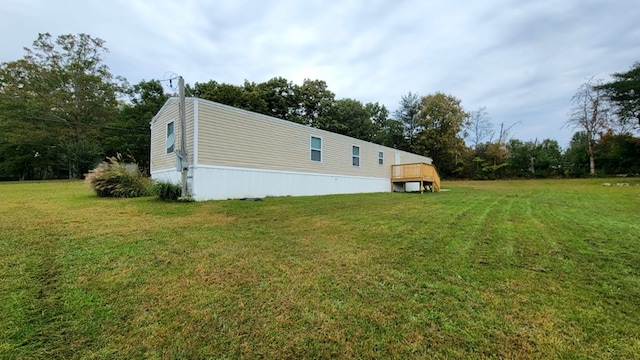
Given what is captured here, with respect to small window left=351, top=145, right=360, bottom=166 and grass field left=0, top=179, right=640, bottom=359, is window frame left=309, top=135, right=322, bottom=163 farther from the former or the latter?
grass field left=0, top=179, right=640, bottom=359

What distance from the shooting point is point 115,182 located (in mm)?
8438

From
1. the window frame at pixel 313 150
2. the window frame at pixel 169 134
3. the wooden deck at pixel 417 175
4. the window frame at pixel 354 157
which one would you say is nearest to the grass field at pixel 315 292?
the window frame at pixel 169 134

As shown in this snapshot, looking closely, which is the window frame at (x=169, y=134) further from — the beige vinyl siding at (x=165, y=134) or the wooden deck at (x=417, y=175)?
the wooden deck at (x=417, y=175)

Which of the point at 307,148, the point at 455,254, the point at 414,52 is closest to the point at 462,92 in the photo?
the point at 414,52

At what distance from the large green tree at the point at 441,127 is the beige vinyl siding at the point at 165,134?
23229 millimetres

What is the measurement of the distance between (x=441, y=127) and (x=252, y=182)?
23.0 m

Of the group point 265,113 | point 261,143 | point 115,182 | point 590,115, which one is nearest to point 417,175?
point 261,143

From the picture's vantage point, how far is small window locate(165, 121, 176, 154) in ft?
30.7

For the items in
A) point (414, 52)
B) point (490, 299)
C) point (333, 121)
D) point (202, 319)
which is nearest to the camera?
point (202, 319)

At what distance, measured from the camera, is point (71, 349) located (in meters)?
1.70

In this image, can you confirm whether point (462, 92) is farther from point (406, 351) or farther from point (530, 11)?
point (406, 351)

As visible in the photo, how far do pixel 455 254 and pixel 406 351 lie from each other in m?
2.04

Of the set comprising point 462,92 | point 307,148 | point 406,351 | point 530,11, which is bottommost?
point 406,351

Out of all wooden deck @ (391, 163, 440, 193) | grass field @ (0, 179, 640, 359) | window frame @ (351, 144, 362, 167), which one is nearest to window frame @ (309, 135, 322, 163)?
window frame @ (351, 144, 362, 167)
